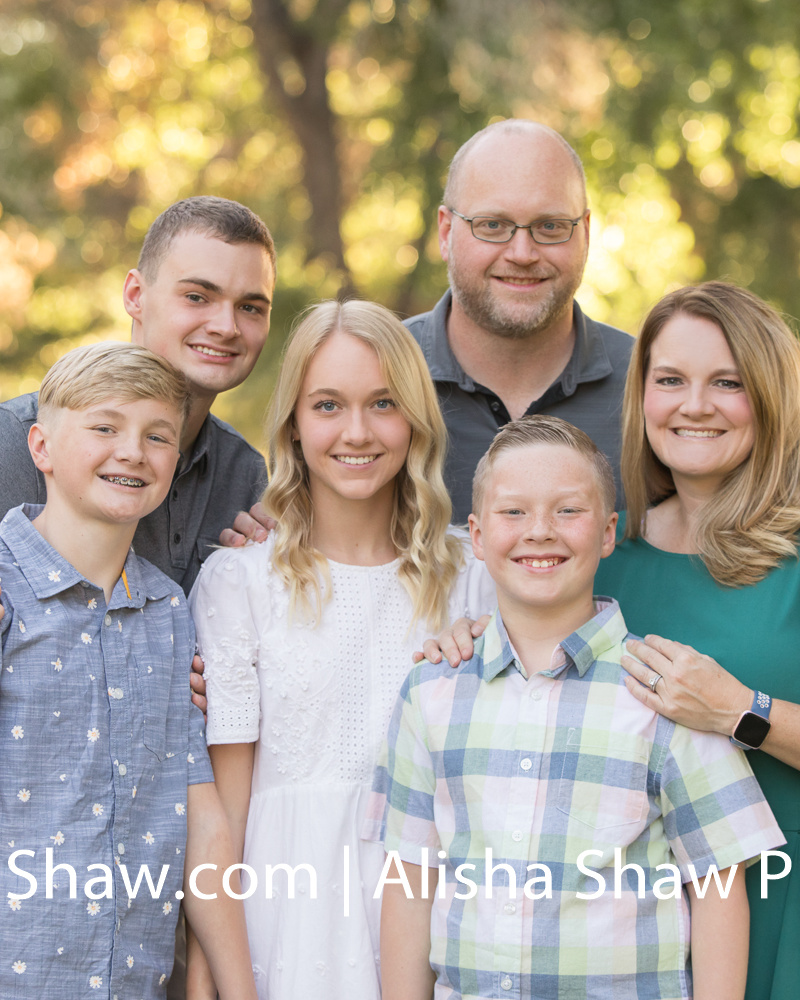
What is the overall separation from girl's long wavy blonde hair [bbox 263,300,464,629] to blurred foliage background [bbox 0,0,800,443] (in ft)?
13.9

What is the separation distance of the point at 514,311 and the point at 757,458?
1029 mm

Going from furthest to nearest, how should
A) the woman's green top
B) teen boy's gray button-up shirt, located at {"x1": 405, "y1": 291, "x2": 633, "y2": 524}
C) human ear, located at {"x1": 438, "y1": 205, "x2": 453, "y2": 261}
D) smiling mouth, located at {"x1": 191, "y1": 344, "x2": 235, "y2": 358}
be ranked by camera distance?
human ear, located at {"x1": 438, "y1": 205, "x2": 453, "y2": 261} → teen boy's gray button-up shirt, located at {"x1": 405, "y1": 291, "x2": 633, "y2": 524} → smiling mouth, located at {"x1": 191, "y1": 344, "x2": 235, "y2": 358} → the woman's green top

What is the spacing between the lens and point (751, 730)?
6.85ft

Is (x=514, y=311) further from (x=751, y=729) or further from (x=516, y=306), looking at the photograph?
(x=751, y=729)

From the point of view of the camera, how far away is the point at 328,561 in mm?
2523

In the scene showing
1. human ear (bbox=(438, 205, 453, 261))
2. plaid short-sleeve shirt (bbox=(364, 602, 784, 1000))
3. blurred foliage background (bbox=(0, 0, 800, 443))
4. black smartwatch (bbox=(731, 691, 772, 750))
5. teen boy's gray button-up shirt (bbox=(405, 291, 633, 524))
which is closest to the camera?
plaid short-sleeve shirt (bbox=(364, 602, 784, 1000))

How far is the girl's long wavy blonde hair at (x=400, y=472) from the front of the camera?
8.16 feet

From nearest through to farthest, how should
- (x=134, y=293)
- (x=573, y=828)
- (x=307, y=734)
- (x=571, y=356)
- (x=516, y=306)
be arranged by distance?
(x=573, y=828) < (x=307, y=734) < (x=134, y=293) < (x=516, y=306) < (x=571, y=356)

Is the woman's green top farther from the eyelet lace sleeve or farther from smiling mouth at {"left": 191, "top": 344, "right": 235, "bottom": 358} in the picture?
smiling mouth at {"left": 191, "top": 344, "right": 235, "bottom": 358}


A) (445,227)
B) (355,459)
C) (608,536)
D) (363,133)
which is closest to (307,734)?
(355,459)

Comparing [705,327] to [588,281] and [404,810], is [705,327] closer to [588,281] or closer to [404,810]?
[404,810]

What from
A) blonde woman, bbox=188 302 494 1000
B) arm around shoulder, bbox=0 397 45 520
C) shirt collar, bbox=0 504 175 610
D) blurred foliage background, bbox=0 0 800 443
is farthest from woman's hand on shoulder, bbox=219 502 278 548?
blurred foliage background, bbox=0 0 800 443

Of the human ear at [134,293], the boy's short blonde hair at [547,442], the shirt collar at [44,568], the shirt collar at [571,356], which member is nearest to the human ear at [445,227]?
the shirt collar at [571,356]

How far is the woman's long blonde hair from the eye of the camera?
2346 millimetres
